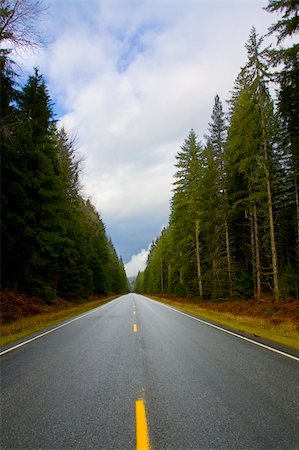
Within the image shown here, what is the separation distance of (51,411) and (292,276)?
66.2ft

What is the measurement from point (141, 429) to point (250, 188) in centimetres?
2117

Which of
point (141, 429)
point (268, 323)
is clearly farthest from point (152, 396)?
point (268, 323)

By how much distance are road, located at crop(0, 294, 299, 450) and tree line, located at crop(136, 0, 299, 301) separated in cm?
1333

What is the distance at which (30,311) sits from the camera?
19.9 metres

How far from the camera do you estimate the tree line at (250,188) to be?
18.4m

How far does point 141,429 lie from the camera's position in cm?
394

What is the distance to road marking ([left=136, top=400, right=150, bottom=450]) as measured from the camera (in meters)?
3.55

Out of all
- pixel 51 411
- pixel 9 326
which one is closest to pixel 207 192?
pixel 9 326

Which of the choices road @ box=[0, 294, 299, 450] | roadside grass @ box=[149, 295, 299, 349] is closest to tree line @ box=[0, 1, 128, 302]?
road @ box=[0, 294, 299, 450]

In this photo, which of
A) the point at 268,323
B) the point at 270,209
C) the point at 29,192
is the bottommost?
the point at 268,323

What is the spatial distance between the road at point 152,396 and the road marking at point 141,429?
0.07 meters

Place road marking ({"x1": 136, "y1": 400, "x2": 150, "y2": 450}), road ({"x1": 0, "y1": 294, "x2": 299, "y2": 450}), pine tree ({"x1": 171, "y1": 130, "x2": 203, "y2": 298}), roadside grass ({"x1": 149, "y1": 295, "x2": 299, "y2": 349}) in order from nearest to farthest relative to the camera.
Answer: road marking ({"x1": 136, "y1": 400, "x2": 150, "y2": 450})
road ({"x1": 0, "y1": 294, "x2": 299, "y2": 450})
roadside grass ({"x1": 149, "y1": 295, "x2": 299, "y2": 349})
pine tree ({"x1": 171, "y1": 130, "x2": 203, "y2": 298})

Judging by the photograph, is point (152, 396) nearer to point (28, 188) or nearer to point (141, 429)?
point (141, 429)

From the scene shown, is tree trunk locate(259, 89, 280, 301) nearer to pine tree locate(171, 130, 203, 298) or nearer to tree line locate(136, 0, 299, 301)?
tree line locate(136, 0, 299, 301)
